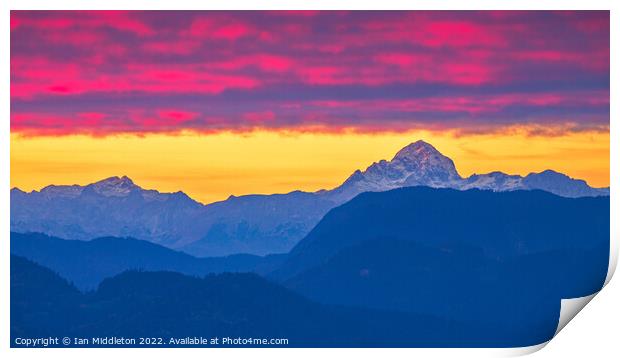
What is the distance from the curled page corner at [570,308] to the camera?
2914 centimetres

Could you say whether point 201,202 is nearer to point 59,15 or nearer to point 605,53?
point 59,15

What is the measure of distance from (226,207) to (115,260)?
133cm

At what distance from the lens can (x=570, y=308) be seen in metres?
29.2

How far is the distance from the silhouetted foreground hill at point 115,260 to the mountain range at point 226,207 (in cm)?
8

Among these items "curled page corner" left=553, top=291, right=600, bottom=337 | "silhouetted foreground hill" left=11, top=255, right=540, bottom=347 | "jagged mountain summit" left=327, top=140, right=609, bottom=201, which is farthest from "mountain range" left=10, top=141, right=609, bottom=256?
"curled page corner" left=553, top=291, right=600, bottom=337

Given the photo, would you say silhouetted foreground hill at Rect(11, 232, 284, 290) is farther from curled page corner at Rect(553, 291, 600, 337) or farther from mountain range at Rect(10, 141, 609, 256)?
curled page corner at Rect(553, 291, 600, 337)

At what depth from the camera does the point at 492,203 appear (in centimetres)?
2930

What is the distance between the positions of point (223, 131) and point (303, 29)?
54.9 inches

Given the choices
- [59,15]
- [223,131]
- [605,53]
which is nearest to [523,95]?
[605,53]

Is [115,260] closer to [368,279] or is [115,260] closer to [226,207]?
[226,207]
